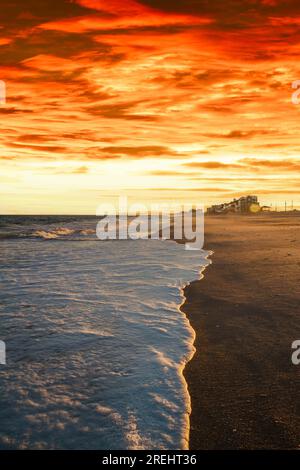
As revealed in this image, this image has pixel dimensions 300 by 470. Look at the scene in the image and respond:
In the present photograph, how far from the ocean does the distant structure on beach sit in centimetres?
13007

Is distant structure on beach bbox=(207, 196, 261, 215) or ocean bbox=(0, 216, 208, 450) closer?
ocean bbox=(0, 216, 208, 450)

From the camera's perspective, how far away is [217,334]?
6398 mm

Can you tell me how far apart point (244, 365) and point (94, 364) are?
2.07 m

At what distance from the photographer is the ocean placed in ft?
12.3

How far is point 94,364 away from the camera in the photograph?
530cm

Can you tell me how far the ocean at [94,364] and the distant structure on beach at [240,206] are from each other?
427 feet

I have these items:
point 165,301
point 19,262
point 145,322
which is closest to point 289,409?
point 145,322

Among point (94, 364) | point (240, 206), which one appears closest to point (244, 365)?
point (94, 364)

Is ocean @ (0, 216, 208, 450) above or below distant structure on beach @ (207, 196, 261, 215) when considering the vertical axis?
below

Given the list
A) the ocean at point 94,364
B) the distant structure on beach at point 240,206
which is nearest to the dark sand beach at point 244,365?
the ocean at point 94,364

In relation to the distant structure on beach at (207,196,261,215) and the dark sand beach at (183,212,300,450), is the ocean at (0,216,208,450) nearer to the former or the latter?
the dark sand beach at (183,212,300,450)

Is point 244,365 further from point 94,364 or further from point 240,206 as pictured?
point 240,206

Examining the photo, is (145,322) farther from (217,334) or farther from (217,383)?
(217,383)

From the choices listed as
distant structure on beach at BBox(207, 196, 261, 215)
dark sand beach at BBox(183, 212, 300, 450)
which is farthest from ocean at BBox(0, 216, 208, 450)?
distant structure on beach at BBox(207, 196, 261, 215)
